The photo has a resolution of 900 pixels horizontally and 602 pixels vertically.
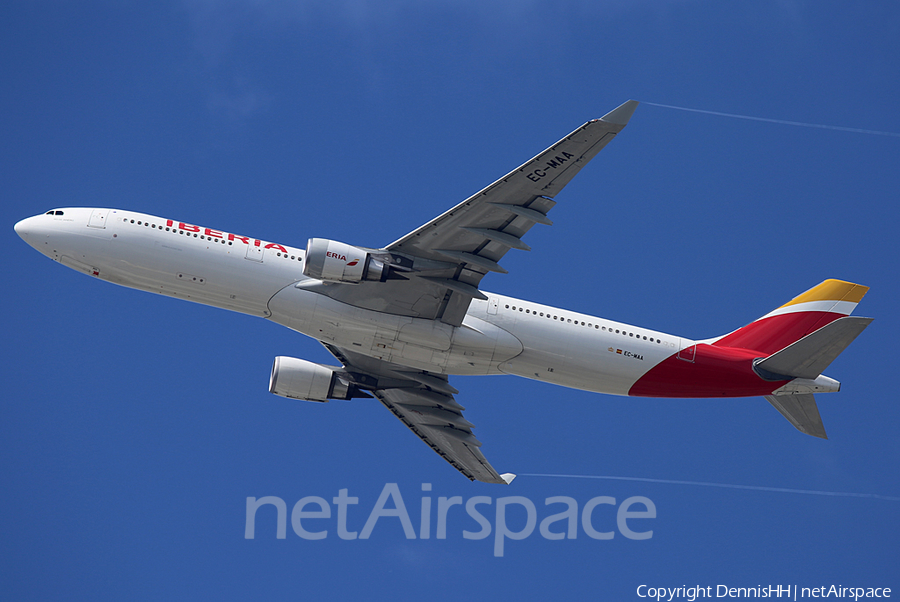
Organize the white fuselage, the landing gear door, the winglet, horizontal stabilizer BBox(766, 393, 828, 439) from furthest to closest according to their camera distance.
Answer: horizontal stabilizer BBox(766, 393, 828, 439) → the landing gear door → the white fuselage → the winglet

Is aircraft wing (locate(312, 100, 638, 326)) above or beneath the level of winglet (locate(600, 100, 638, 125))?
beneath

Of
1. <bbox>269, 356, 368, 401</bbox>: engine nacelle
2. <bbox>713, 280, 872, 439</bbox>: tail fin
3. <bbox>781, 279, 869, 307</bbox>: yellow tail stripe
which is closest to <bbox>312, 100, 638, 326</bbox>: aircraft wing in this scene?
<bbox>269, 356, 368, 401</bbox>: engine nacelle

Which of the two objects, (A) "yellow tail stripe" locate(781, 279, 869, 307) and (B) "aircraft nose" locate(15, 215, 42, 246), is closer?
(B) "aircraft nose" locate(15, 215, 42, 246)

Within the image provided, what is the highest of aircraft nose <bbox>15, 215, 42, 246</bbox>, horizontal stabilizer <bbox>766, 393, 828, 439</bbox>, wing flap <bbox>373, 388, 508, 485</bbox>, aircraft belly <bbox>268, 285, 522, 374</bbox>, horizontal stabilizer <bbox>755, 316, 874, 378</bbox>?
aircraft nose <bbox>15, 215, 42, 246</bbox>

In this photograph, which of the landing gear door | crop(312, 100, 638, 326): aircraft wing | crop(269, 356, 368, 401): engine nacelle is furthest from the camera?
crop(269, 356, 368, 401): engine nacelle

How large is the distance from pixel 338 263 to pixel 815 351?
1878 cm

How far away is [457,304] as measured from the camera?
33031 mm

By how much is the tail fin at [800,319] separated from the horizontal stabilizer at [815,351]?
4.46 ft

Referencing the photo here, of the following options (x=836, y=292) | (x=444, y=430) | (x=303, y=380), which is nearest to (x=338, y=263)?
(x=303, y=380)

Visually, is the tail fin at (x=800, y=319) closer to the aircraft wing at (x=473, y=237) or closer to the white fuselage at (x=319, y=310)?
the white fuselage at (x=319, y=310)

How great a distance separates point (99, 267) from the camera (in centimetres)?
3253

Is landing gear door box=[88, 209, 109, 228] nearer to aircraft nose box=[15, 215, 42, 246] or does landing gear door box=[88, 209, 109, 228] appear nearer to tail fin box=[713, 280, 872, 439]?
aircraft nose box=[15, 215, 42, 246]

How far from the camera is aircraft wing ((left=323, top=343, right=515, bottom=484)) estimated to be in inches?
1554

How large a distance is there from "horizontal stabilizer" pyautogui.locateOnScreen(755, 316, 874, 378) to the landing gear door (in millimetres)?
25897
